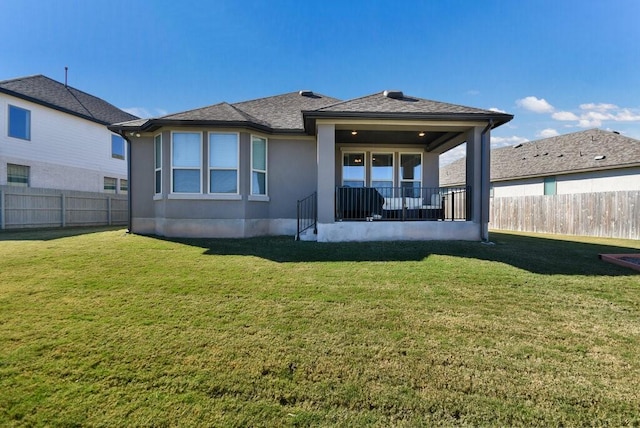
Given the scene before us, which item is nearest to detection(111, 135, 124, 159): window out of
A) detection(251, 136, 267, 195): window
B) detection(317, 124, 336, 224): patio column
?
detection(251, 136, 267, 195): window

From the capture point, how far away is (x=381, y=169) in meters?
11.9

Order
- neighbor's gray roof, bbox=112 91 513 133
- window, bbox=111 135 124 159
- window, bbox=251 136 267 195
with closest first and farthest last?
neighbor's gray roof, bbox=112 91 513 133
window, bbox=251 136 267 195
window, bbox=111 135 124 159

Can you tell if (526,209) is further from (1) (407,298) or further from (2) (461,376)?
(2) (461,376)

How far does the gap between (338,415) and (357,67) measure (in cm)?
1449

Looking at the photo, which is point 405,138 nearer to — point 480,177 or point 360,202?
point 480,177

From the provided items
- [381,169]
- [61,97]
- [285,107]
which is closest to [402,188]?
[381,169]

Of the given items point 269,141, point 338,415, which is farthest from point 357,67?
point 338,415

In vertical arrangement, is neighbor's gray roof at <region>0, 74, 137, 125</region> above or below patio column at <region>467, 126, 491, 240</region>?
above

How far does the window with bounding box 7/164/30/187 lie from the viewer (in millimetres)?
14234

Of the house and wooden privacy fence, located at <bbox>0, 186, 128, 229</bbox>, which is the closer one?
the house

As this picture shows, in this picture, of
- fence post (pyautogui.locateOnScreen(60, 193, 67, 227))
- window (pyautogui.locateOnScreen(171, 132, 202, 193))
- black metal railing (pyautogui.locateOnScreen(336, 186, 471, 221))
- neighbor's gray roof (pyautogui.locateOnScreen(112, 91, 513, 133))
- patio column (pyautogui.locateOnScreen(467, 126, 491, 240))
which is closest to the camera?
neighbor's gray roof (pyautogui.locateOnScreen(112, 91, 513, 133))

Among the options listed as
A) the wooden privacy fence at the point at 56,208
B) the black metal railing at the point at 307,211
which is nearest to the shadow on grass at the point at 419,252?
the black metal railing at the point at 307,211

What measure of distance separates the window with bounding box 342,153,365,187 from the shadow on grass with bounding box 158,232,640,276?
403 cm

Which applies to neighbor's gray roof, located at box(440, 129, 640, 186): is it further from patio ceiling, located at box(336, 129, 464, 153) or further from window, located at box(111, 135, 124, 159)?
window, located at box(111, 135, 124, 159)
